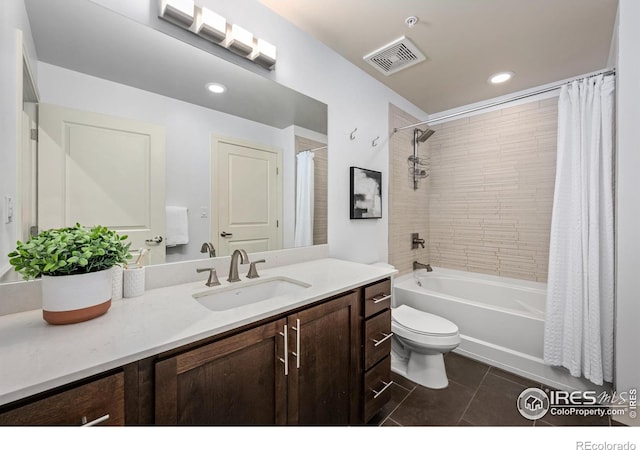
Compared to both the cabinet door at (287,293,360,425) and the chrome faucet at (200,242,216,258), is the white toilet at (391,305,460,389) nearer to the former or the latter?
the cabinet door at (287,293,360,425)

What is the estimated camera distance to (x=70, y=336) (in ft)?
2.32

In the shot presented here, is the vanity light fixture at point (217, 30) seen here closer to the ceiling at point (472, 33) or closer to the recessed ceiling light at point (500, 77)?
the ceiling at point (472, 33)

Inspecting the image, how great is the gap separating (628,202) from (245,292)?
216cm

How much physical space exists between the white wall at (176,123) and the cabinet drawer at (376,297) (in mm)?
887

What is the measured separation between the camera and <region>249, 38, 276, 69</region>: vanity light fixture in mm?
1473

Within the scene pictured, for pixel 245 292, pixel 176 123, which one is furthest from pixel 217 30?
pixel 245 292

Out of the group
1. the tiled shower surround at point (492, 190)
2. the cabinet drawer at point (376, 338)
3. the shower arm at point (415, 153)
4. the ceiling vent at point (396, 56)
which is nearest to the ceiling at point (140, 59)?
the ceiling vent at point (396, 56)

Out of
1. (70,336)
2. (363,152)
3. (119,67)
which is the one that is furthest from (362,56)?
(70,336)

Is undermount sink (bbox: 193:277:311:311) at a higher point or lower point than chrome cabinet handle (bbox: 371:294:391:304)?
higher

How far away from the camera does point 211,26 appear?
4.24 ft

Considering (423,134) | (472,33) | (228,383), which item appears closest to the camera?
(228,383)

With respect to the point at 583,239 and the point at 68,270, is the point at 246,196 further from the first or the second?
the point at 583,239

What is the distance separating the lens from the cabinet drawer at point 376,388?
1.35 meters

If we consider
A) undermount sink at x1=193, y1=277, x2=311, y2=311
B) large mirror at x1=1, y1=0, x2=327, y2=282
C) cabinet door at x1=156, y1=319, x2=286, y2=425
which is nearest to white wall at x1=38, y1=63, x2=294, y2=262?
large mirror at x1=1, y1=0, x2=327, y2=282
